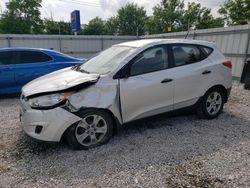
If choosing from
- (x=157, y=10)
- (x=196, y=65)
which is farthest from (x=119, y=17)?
(x=196, y=65)

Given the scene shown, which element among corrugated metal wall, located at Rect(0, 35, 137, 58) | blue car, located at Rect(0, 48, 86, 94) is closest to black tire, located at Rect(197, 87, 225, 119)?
blue car, located at Rect(0, 48, 86, 94)

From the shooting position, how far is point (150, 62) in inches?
147

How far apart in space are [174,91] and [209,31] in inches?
272

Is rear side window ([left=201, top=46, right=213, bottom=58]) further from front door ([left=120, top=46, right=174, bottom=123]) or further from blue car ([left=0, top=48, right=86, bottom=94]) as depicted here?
blue car ([left=0, top=48, right=86, bottom=94])

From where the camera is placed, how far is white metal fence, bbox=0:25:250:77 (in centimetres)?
830

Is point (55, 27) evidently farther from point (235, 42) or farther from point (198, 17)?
point (235, 42)

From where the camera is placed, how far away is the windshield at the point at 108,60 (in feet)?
11.7

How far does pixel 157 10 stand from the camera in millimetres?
37625

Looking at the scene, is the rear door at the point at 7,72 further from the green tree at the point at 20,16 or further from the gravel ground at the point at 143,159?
the green tree at the point at 20,16

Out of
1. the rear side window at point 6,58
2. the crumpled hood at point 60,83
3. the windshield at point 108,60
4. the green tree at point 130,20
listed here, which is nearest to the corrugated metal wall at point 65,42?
the rear side window at point 6,58

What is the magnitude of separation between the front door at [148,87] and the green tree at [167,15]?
35210 millimetres

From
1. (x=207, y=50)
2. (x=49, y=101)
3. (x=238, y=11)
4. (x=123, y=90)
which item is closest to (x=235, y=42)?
(x=207, y=50)

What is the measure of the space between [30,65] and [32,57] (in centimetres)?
25

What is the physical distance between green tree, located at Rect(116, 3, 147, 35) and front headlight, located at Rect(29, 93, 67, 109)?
4910cm
